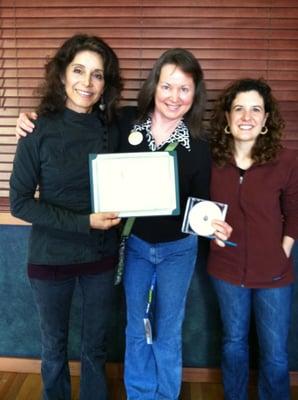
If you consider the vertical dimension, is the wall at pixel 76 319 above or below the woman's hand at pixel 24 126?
Answer: below

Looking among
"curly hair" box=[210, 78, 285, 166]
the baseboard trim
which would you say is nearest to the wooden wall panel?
"curly hair" box=[210, 78, 285, 166]

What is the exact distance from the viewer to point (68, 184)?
1.45m

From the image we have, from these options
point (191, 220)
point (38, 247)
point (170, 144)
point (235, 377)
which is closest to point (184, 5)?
point (170, 144)

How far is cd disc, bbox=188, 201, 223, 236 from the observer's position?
149 cm

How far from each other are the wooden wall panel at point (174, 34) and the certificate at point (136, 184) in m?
0.56

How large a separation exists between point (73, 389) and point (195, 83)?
5.07 ft

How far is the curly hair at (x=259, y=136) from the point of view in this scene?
155 cm

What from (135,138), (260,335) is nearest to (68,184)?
(135,138)

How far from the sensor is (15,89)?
1865 millimetres

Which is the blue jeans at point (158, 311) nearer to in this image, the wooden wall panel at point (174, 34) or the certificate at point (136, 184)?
the certificate at point (136, 184)

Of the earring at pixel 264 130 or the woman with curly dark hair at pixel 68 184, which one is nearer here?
the woman with curly dark hair at pixel 68 184

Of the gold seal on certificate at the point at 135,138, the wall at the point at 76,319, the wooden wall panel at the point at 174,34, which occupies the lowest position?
the wall at the point at 76,319

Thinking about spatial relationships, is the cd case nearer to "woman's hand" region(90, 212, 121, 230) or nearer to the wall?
"woman's hand" region(90, 212, 121, 230)

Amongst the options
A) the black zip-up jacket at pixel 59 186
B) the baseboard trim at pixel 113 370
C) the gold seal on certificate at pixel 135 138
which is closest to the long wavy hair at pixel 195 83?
the gold seal on certificate at pixel 135 138
